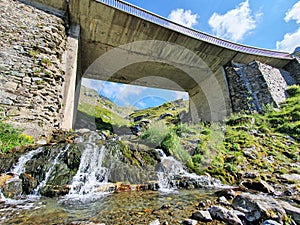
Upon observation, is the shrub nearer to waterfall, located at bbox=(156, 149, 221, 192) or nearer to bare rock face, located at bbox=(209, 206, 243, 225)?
waterfall, located at bbox=(156, 149, 221, 192)

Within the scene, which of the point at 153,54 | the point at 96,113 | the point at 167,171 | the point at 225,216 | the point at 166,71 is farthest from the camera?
the point at 96,113

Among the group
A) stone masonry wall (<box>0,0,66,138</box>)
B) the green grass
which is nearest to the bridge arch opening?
stone masonry wall (<box>0,0,66,138</box>)

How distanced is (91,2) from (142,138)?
6.21 metres

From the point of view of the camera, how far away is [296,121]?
24.2 ft

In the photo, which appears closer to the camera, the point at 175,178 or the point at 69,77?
the point at 175,178

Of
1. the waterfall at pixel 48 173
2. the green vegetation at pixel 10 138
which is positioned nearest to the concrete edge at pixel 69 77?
the green vegetation at pixel 10 138

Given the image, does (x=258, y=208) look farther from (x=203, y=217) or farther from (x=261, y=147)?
(x=261, y=147)

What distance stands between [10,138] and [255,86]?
1250 centimetres

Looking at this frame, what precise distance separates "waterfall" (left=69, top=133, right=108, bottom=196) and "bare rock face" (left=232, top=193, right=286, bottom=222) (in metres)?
2.58

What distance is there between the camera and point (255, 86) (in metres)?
10.2

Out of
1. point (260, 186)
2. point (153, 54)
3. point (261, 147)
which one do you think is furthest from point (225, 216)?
point (153, 54)

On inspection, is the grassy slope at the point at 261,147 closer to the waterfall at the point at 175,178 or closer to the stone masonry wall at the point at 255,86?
the waterfall at the point at 175,178

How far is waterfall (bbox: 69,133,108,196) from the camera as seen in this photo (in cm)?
309

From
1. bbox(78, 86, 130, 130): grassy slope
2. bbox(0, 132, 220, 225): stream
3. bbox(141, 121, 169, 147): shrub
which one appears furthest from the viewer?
bbox(78, 86, 130, 130): grassy slope
